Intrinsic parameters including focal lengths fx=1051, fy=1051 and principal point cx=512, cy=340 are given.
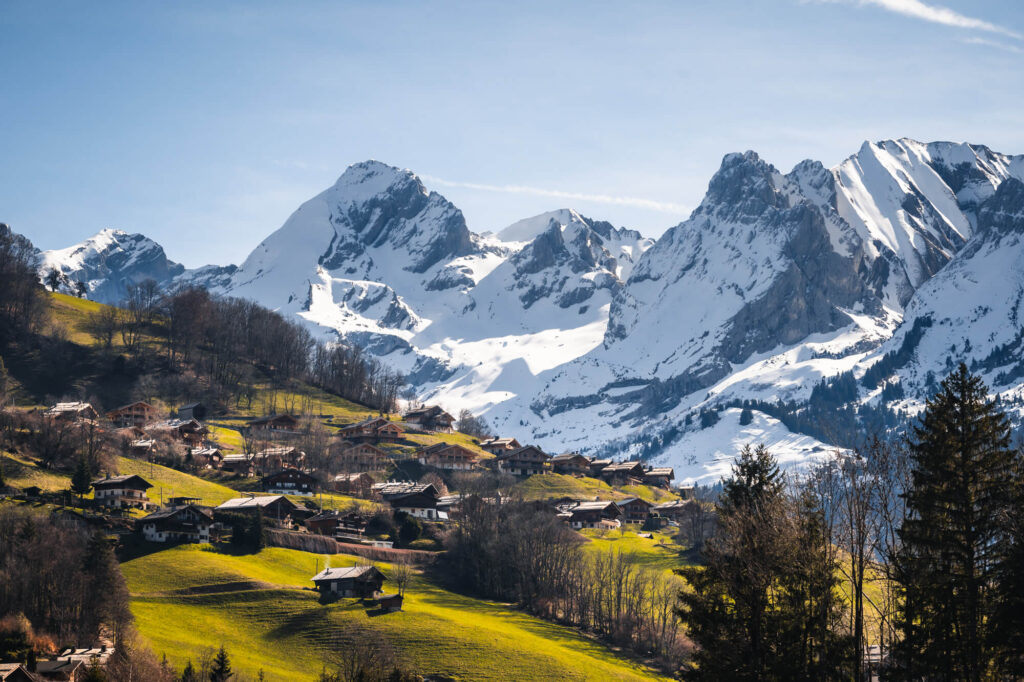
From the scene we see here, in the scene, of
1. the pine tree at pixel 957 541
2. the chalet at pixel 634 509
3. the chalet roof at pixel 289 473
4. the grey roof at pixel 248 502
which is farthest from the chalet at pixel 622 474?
the pine tree at pixel 957 541

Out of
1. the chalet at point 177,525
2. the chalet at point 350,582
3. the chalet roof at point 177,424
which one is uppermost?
the chalet roof at point 177,424

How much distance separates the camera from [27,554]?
7325 cm

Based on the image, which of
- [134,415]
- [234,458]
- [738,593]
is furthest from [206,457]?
[738,593]

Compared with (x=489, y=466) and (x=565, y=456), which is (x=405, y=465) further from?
(x=565, y=456)

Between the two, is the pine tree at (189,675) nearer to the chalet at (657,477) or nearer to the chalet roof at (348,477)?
the chalet roof at (348,477)

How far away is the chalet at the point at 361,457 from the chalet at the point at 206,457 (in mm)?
17891

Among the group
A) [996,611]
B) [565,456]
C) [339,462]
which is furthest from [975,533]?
[565,456]

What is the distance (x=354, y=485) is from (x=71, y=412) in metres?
34.6

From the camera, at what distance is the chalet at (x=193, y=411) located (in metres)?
150

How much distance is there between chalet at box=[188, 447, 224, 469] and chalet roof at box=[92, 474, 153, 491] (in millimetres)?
22423

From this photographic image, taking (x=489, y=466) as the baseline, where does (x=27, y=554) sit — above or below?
below

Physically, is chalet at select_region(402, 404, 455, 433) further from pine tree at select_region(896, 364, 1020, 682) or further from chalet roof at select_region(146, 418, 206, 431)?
pine tree at select_region(896, 364, 1020, 682)

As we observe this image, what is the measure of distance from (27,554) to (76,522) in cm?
1606

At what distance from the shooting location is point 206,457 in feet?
428
